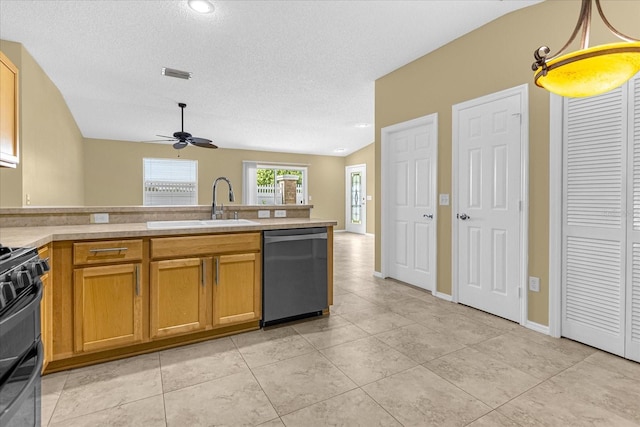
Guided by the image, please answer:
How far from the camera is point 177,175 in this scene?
8.14 m

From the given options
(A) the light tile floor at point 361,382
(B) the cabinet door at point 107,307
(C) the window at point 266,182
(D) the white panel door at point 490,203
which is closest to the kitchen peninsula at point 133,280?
(B) the cabinet door at point 107,307

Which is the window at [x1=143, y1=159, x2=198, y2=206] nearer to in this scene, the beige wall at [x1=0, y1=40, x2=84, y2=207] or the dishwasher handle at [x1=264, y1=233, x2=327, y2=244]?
the beige wall at [x1=0, y1=40, x2=84, y2=207]

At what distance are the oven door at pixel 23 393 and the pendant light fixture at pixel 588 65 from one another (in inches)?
89.8

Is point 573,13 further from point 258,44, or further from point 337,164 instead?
point 337,164

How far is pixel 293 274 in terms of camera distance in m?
2.66

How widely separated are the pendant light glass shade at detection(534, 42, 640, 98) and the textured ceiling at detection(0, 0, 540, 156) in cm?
172

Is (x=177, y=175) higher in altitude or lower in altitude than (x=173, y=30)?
lower

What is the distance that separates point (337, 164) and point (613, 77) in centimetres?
893

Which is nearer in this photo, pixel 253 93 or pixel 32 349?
pixel 32 349

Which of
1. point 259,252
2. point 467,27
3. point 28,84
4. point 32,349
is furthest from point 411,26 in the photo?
point 28,84

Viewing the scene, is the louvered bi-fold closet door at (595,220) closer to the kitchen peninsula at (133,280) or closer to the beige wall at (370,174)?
the kitchen peninsula at (133,280)

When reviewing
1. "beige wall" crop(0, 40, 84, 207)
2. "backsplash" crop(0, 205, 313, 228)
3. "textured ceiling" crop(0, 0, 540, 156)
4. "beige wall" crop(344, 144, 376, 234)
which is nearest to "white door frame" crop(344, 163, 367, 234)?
"beige wall" crop(344, 144, 376, 234)

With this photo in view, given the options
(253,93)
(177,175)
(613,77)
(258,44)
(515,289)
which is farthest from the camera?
(177,175)

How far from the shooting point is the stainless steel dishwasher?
2.57 meters
